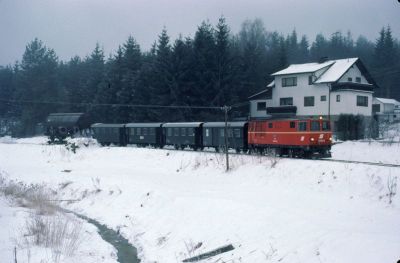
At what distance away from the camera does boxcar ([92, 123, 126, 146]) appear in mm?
46781

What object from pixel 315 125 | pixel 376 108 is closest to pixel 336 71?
pixel 376 108

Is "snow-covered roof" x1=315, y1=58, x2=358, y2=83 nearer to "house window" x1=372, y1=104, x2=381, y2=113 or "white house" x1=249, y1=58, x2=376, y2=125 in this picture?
"white house" x1=249, y1=58, x2=376, y2=125

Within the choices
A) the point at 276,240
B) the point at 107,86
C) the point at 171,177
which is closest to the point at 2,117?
the point at 107,86

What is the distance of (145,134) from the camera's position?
43469 millimetres

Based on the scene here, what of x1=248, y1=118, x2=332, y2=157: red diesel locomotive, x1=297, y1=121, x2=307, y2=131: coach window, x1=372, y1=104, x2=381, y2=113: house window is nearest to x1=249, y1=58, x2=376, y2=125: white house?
x1=372, y1=104, x2=381, y2=113: house window

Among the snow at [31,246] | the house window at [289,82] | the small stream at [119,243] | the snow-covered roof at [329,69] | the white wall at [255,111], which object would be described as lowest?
the small stream at [119,243]

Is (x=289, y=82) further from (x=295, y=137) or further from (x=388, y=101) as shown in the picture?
(x=295, y=137)

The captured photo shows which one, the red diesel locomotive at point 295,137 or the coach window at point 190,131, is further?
the coach window at point 190,131

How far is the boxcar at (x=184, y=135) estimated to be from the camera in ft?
124

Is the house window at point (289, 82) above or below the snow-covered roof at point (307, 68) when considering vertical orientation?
below

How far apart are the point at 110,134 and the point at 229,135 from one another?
62.1 feet

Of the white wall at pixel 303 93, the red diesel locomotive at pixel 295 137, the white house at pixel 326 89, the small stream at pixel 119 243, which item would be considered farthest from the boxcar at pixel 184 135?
the small stream at pixel 119 243

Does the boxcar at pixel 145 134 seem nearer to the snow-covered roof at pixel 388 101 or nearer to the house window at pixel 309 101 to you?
the house window at pixel 309 101

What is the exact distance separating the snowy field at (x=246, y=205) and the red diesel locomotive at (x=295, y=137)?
11.2 feet
